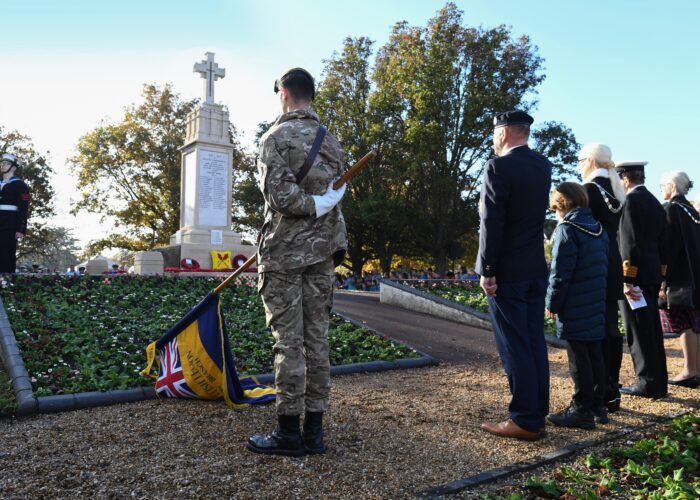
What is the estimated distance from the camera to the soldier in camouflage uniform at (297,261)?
11.5ft

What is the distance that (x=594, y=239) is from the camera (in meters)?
4.43

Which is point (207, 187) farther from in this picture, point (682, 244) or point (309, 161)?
point (309, 161)

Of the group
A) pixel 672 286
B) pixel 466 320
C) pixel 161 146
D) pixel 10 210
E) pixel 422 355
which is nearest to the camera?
pixel 672 286

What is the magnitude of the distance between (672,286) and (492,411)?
274 centimetres

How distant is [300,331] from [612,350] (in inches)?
119

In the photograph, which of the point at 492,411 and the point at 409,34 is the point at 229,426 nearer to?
the point at 492,411

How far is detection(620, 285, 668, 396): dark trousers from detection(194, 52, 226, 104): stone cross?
1687 centimetres

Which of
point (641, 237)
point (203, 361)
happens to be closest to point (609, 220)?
point (641, 237)

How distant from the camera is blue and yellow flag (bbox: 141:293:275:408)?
182 inches

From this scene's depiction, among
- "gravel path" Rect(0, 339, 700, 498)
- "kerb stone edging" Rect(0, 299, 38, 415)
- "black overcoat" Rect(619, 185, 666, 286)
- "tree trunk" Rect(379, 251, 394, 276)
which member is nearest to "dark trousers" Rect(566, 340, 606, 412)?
"gravel path" Rect(0, 339, 700, 498)

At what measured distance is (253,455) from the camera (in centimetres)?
344

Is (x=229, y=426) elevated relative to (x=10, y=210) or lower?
lower

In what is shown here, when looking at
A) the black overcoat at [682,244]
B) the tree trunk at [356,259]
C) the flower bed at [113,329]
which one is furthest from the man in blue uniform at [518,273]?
the tree trunk at [356,259]

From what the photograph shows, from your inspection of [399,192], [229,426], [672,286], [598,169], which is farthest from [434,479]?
[399,192]
